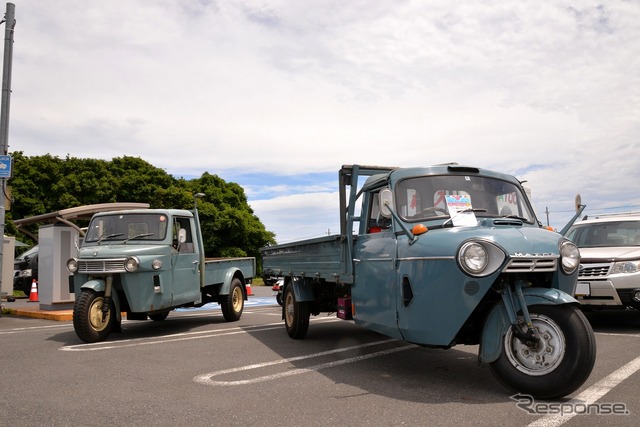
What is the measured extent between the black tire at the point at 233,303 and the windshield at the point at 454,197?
6.55 metres

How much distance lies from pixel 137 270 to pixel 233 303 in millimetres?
3178

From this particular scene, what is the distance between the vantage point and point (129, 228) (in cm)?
1002

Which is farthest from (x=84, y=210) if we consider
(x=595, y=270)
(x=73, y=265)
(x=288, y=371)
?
(x=595, y=270)

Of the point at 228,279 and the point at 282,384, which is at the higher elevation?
the point at 228,279

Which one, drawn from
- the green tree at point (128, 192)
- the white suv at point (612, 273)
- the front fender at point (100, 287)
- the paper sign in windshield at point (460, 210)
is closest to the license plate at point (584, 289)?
the white suv at point (612, 273)

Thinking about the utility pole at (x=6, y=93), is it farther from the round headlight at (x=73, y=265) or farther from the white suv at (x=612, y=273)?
the white suv at (x=612, y=273)

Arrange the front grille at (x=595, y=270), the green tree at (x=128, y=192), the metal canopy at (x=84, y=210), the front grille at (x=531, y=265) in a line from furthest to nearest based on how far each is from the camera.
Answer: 1. the green tree at (x=128, y=192)
2. the metal canopy at (x=84, y=210)
3. the front grille at (x=595, y=270)
4. the front grille at (x=531, y=265)

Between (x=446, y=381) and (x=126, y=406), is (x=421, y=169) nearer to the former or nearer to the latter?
(x=446, y=381)

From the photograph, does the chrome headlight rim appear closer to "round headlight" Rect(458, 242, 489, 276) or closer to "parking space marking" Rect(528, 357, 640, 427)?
"round headlight" Rect(458, 242, 489, 276)

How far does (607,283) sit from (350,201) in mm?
4520

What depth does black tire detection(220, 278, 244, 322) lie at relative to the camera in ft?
38.3

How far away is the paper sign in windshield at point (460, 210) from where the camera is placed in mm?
5523

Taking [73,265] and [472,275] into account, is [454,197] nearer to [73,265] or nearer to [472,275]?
[472,275]

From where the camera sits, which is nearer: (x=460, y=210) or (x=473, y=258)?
(x=473, y=258)
